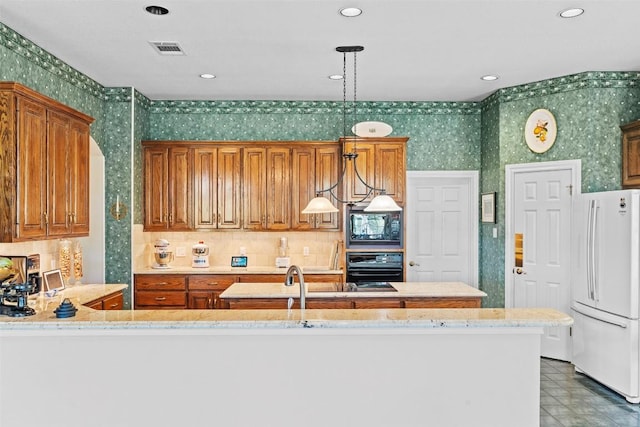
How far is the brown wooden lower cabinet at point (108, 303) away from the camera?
4.27 meters

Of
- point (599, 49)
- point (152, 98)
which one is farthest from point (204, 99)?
point (599, 49)

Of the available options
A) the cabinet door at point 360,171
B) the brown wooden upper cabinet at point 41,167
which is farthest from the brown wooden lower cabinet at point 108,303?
the cabinet door at point 360,171

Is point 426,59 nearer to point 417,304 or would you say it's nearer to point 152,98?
point 417,304

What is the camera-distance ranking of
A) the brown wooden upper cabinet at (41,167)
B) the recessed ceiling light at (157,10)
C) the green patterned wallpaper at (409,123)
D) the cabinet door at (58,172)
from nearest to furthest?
the brown wooden upper cabinet at (41,167) < the recessed ceiling light at (157,10) < the cabinet door at (58,172) < the green patterned wallpaper at (409,123)

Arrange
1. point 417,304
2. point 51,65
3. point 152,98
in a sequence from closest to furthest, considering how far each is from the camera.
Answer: point 417,304, point 51,65, point 152,98

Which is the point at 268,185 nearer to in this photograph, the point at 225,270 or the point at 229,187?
the point at 229,187

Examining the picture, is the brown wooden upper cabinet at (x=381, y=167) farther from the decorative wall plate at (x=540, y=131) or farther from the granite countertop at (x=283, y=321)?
the granite countertop at (x=283, y=321)

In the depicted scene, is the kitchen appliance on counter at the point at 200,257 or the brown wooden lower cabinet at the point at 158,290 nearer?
the brown wooden lower cabinet at the point at 158,290

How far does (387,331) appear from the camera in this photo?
2.44 meters

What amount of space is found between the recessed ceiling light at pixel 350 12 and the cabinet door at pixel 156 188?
323 centimetres

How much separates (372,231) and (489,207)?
4.76ft

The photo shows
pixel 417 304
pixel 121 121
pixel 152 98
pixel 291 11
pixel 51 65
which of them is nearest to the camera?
pixel 291 11

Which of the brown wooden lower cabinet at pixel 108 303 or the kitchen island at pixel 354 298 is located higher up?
the kitchen island at pixel 354 298

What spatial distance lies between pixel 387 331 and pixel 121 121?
4.40 metres
